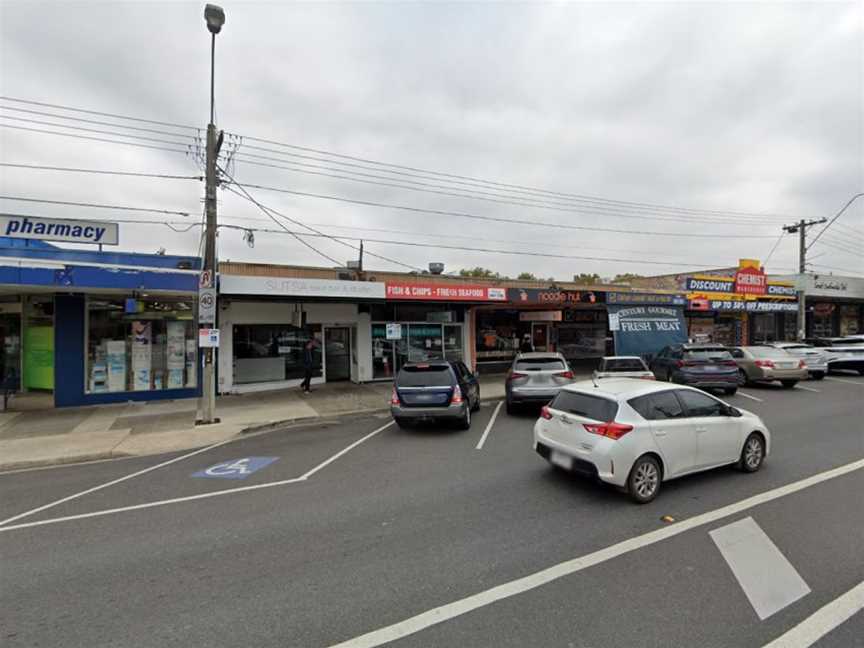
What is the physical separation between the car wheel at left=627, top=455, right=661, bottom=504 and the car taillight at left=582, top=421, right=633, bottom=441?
41cm

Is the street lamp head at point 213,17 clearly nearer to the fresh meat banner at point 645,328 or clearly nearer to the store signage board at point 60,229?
the store signage board at point 60,229

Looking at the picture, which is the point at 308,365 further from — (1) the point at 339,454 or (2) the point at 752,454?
(2) the point at 752,454

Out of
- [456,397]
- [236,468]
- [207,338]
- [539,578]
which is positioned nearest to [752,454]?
[539,578]

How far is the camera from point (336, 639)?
3.05 meters

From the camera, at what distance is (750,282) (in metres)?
24.0

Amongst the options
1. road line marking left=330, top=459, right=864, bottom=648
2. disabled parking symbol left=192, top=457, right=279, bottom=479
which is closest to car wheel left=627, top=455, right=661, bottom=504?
road line marking left=330, top=459, right=864, bottom=648

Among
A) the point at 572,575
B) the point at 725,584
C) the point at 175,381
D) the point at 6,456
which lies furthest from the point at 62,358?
the point at 725,584

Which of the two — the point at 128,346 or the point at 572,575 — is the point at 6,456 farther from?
the point at 572,575

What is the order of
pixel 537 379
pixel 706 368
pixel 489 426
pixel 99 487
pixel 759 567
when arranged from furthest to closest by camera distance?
1. pixel 706 368
2. pixel 537 379
3. pixel 489 426
4. pixel 99 487
5. pixel 759 567

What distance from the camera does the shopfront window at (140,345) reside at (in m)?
13.5

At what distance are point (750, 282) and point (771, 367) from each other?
35.4 ft

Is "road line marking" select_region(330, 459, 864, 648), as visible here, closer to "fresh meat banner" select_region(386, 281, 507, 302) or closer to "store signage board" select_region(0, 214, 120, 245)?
"fresh meat banner" select_region(386, 281, 507, 302)

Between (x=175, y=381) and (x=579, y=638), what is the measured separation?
1488 centimetres

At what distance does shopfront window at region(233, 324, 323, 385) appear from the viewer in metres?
15.7
